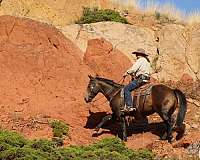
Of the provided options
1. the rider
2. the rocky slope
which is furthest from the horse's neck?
the rocky slope

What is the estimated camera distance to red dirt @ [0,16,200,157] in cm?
2073

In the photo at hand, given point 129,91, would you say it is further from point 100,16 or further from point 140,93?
point 100,16

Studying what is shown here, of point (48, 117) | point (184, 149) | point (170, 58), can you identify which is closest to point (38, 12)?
point (170, 58)

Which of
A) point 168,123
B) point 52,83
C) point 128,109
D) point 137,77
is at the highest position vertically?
point 137,77

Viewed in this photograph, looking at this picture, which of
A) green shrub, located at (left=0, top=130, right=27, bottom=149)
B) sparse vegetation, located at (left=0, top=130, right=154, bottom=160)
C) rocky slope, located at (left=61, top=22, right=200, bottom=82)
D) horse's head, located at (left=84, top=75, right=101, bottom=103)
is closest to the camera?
sparse vegetation, located at (left=0, top=130, right=154, bottom=160)

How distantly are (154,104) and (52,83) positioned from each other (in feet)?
18.1

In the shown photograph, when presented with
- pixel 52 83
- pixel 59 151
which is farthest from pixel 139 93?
pixel 59 151

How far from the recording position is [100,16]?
30906 mm

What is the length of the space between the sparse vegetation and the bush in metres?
12.8

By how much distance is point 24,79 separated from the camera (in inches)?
949

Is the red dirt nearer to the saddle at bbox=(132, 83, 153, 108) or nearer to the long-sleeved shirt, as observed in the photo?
the saddle at bbox=(132, 83, 153, 108)

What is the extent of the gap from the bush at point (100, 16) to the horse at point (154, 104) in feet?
32.3

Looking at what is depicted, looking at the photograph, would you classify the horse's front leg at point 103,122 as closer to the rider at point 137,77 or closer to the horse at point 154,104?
the horse at point 154,104

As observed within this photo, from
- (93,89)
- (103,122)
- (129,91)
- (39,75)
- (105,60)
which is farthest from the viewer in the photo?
(105,60)
